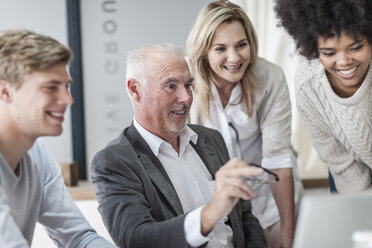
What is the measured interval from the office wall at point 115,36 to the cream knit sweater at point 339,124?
1898 millimetres

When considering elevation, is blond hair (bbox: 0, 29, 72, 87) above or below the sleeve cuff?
above

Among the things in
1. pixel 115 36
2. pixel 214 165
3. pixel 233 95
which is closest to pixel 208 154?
pixel 214 165

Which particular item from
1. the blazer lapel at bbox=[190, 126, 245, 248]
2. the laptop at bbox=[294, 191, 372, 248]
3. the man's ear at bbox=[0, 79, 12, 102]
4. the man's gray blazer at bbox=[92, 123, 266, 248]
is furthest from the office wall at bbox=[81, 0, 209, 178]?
the laptop at bbox=[294, 191, 372, 248]

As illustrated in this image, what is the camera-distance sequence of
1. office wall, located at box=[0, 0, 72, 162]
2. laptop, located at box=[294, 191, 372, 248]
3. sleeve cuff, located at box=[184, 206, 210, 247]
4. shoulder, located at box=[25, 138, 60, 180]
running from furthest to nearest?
office wall, located at box=[0, 0, 72, 162] → shoulder, located at box=[25, 138, 60, 180] → sleeve cuff, located at box=[184, 206, 210, 247] → laptop, located at box=[294, 191, 372, 248]

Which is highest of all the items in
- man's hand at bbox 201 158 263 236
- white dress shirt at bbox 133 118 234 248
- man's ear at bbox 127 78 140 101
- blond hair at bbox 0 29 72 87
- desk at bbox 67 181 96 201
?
blond hair at bbox 0 29 72 87

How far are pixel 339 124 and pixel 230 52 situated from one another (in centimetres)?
57

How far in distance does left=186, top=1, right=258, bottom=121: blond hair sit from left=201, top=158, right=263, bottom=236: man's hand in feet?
3.41

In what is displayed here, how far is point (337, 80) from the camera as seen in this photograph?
87.2 inches

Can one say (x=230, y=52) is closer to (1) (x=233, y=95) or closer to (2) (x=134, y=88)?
(1) (x=233, y=95)

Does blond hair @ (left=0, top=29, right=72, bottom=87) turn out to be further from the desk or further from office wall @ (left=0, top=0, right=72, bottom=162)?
office wall @ (left=0, top=0, right=72, bottom=162)

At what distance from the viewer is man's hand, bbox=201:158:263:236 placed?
4.85 ft

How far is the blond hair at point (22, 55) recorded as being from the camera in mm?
1421

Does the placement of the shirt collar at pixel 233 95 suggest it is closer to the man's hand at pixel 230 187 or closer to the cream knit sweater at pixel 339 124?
the cream knit sweater at pixel 339 124

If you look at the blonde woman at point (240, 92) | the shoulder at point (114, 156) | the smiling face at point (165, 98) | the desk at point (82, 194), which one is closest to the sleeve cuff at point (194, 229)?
the shoulder at point (114, 156)
